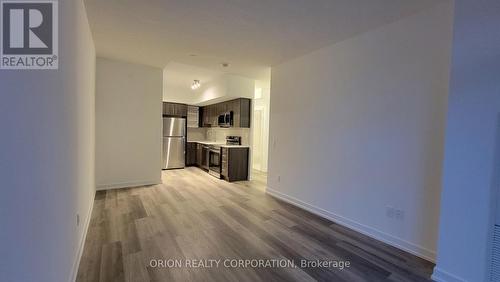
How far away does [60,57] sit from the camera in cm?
155

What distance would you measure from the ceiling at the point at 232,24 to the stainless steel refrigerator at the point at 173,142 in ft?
9.82

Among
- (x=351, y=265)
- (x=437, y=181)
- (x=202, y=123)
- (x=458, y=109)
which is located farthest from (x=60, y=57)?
(x=202, y=123)

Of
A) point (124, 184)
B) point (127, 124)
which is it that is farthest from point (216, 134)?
point (124, 184)

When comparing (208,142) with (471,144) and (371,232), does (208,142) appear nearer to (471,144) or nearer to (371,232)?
(371,232)

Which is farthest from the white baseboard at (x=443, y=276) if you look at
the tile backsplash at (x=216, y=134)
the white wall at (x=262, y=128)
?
the white wall at (x=262, y=128)

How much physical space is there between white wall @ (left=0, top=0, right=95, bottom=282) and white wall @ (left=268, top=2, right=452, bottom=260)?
10.1 feet

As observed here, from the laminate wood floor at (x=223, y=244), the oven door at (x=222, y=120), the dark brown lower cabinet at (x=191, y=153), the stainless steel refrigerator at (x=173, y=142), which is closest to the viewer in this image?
the laminate wood floor at (x=223, y=244)

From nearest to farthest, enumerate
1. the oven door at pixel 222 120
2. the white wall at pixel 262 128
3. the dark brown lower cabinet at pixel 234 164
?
the dark brown lower cabinet at pixel 234 164, the oven door at pixel 222 120, the white wall at pixel 262 128

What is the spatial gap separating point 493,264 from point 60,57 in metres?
3.49

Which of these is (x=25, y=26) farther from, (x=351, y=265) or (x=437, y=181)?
(x=437, y=181)

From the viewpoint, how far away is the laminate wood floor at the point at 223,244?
210cm

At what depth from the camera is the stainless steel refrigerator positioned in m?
6.89

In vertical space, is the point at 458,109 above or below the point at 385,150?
above

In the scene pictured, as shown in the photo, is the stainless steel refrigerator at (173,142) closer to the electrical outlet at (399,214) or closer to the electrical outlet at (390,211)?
the electrical outlet at (390,211)
